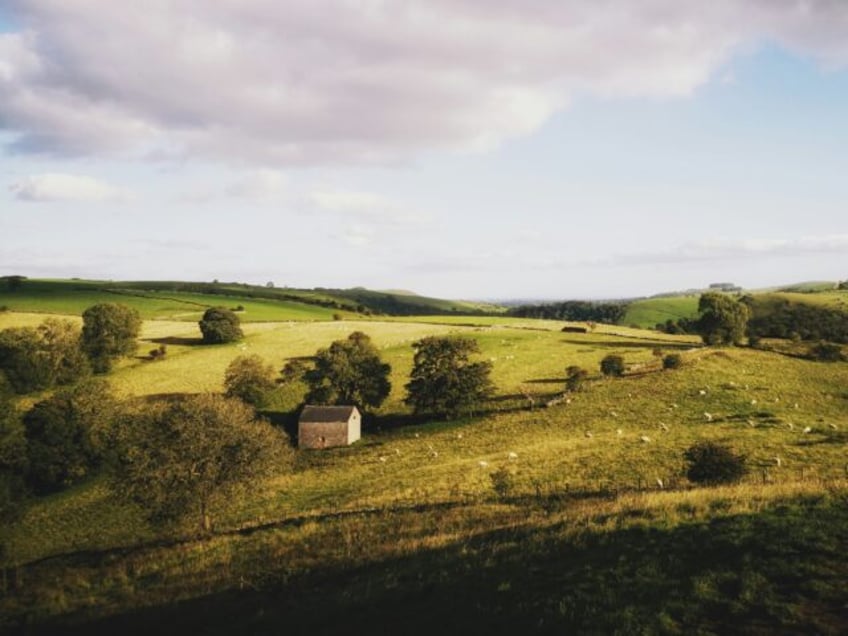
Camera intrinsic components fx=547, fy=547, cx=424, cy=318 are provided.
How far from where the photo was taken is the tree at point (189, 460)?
34125mm

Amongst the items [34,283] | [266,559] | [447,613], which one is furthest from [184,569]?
[34,283]

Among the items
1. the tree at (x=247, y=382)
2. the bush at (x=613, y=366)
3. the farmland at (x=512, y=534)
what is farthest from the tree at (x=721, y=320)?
the tree at (x=247, y=382)

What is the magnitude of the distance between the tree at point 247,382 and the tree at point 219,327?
106 feet

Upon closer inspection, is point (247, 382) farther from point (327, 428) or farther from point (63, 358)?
point (63, 358)

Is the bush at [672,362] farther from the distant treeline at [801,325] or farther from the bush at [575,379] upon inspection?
the distant treeline at [801,325]

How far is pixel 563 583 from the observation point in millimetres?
16156

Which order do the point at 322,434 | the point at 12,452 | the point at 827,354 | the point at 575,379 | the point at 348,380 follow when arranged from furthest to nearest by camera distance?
the point at 827,354 → the point at 348,380 → the point at 575,379 → the point at 322,434 → the point at 12,452

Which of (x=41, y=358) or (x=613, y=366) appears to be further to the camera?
(x=41, y=358)

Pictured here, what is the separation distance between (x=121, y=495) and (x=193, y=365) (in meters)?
61.3

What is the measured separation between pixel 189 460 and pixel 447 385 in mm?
38238

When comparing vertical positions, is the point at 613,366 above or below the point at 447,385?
above

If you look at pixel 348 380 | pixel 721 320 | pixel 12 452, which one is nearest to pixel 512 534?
pixel 348 380

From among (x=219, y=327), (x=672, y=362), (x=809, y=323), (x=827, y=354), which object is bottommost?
(x=672, y=362)

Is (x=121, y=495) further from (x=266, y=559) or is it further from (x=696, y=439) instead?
(x=696, y=439)
